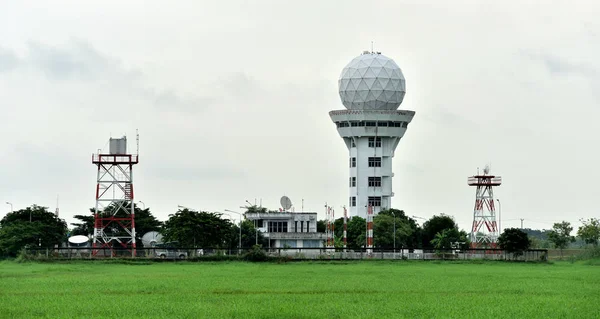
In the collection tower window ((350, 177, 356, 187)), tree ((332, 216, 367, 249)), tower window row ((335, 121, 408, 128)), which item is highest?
tower window row ((335, 121, 408, 128))

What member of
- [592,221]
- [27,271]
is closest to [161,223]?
[592,221]

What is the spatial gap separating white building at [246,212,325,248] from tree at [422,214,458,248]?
16152mm

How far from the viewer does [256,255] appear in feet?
320

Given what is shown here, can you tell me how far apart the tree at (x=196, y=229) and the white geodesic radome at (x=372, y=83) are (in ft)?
132

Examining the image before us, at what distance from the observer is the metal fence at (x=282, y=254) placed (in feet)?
326

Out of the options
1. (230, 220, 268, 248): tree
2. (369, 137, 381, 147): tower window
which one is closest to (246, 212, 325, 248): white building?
(230, 220, 268, 248): tree

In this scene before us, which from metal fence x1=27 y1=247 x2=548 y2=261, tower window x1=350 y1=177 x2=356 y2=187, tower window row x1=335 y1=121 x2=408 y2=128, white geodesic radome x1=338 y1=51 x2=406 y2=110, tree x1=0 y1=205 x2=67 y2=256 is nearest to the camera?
metal fence x1=27 y1=247 x2=548 y2=261

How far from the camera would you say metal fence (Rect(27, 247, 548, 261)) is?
99312 mm

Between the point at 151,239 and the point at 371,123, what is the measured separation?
136ft

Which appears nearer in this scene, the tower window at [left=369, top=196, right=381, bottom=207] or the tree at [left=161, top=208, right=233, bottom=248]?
the tree at [left=161, top=208, right=233, bottom=248]

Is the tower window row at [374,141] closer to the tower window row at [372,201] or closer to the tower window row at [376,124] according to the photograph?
the tower window row at [376,124]

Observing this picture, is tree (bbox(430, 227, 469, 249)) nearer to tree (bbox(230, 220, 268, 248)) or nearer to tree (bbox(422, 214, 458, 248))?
tree (bbox(422, 214, 458, 248))

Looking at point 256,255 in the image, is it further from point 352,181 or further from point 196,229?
point 352,181

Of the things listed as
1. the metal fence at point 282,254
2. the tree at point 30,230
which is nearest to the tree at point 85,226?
the tree at point 30,230
